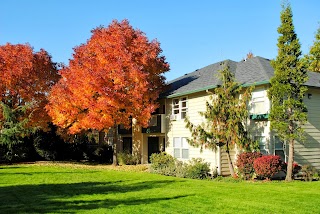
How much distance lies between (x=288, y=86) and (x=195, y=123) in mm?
7745

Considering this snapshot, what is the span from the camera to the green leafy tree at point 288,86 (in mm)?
18000

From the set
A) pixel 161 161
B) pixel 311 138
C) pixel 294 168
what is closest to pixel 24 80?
pixel 161 161

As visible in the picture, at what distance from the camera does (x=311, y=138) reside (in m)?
21.6

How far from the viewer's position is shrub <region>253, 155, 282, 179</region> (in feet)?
59.2

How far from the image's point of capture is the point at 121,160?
28359 millimetres

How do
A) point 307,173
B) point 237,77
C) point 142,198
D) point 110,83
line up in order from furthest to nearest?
1. point 110,83
2. point 237,77
3. point 307,173
4. point 142,198

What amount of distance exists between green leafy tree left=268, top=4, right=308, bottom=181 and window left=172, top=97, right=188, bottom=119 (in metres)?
8.05

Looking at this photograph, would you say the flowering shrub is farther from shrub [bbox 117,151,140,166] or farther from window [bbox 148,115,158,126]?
shrub [bbox 117,151,140,166]

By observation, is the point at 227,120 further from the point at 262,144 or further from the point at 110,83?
the point at 110,83

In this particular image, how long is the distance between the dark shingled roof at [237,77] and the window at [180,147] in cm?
335

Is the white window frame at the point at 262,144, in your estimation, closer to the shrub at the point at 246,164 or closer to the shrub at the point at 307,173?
the shrub at the point at 246,164

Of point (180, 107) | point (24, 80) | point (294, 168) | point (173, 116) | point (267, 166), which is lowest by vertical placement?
point (294, 168)

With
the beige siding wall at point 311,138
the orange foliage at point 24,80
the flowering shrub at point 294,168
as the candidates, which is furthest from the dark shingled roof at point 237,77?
the orange foliage at point 24,80

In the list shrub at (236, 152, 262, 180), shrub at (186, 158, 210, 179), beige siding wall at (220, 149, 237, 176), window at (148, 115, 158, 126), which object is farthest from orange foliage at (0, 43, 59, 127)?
shrub at (236, 152, 262, 180)
